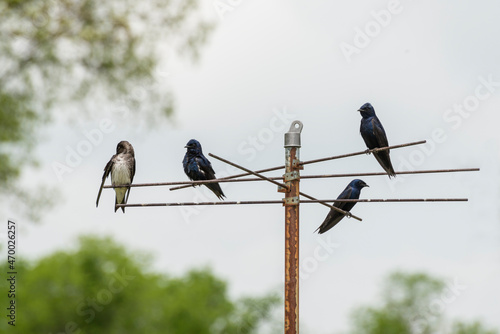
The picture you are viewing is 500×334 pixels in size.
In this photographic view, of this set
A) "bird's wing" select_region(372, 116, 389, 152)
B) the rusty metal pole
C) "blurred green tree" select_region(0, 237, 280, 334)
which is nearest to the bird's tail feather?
"bird's wing" select_region(372, 116, 389, 152)

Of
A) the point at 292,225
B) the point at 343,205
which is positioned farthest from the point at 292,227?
the point at 343,205

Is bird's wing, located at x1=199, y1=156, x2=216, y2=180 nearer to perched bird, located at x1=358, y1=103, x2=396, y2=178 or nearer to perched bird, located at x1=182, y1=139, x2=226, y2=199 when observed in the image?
perched bird, located at x1=182, y1=139, x2=226, y2=199

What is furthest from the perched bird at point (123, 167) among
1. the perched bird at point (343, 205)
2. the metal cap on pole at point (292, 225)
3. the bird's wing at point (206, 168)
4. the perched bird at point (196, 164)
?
the metal cap on pole at point (292, 225)

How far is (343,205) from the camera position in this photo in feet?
30.3

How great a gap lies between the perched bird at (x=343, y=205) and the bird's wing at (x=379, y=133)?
572 millimetres

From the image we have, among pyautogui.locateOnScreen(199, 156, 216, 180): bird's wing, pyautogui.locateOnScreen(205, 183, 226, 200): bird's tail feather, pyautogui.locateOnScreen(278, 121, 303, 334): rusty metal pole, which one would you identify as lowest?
pyautogui.locateOnScreen(278, 121, 303, 334): rusty metal pole

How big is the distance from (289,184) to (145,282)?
27122 millimetres

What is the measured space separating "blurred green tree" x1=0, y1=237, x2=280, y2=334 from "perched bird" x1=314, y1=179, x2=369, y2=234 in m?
20.5

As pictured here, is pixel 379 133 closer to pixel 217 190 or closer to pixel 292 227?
pixel 217 190

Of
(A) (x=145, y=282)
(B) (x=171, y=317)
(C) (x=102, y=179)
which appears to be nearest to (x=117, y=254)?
(A) (x=145, y=282)

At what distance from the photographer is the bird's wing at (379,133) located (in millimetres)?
9945

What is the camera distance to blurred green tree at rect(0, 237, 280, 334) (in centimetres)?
3061

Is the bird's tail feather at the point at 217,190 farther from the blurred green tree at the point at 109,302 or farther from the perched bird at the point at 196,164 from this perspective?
the blurred green tree at the point at 109,302

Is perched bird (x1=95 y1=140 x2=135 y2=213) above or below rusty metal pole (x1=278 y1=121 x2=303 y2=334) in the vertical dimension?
above
